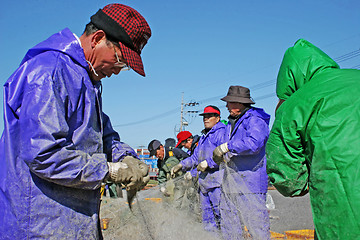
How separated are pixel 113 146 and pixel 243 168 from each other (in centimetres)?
197

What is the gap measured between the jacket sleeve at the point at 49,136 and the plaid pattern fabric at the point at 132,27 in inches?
17.8

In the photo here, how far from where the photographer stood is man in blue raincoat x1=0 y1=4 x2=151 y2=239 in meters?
1.57

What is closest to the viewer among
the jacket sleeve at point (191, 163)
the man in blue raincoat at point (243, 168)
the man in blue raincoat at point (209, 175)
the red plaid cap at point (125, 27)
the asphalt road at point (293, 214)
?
the red plaid cap at point (125, 27)

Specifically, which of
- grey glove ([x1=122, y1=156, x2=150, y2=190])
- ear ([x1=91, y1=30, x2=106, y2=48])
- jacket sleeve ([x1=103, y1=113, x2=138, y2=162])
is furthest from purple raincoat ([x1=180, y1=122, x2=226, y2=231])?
ear ([x1=91, y1=30, x2=106, y2=48])

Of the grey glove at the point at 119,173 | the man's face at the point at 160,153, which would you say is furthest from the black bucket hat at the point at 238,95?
the man's face at the point at 160,153

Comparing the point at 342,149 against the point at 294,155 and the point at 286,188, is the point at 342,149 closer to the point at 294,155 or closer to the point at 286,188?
the point at 294,155

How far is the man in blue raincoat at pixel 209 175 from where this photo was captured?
3.97 meters

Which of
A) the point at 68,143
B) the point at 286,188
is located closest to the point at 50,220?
the point at 68,143

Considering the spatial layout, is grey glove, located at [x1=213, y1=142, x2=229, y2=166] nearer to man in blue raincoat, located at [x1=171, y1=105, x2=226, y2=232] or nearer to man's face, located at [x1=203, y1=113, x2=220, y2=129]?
man in blue raincoat, located at [x1=171, y1=105, x2=226, y2=232]

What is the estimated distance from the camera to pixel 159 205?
130 inches

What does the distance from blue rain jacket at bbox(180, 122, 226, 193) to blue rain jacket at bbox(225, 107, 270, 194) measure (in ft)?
1.01

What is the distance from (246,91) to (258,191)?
1516mm

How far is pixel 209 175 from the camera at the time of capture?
177 inches

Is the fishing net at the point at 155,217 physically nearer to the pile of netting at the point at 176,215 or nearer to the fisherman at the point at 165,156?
the pile of netting at the point at 176,215
